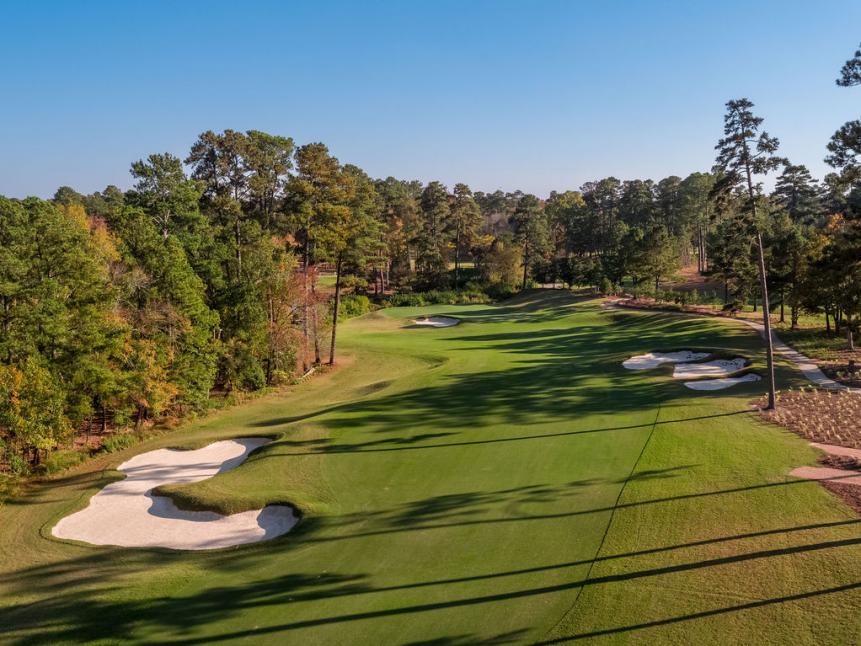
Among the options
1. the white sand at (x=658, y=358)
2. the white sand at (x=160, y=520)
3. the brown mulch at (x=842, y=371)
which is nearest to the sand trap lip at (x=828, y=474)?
the brown mulch at (x=842, y=371)

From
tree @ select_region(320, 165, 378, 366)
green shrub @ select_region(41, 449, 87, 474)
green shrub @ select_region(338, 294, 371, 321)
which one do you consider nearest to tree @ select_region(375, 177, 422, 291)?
green shrub @ select_region(338, 294, 371, 321)

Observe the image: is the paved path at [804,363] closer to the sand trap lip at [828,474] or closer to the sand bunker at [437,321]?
the sand trap lip at [828,474]

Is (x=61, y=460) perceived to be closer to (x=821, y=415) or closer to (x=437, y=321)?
(x=821, y=415)

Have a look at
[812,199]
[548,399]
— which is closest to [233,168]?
[548,399]

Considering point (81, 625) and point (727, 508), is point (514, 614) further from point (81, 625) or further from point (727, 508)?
point (81, 625)

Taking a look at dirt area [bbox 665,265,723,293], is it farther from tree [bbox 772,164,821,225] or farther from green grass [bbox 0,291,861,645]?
green grass [bbox 0,291,861,645]

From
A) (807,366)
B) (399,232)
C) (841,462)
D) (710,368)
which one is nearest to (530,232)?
(399,232)
